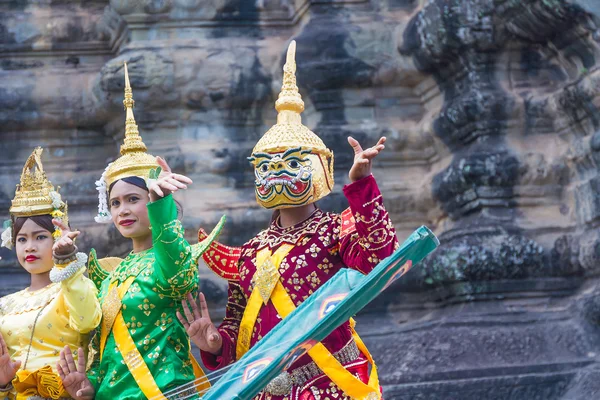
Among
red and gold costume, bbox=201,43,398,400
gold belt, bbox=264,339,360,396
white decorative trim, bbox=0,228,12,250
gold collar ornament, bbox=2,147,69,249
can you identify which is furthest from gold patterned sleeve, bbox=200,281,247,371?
white decorative trim, bbox=0,228,12,250

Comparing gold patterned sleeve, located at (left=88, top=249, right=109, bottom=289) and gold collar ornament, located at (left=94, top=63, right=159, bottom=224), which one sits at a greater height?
gold collar ornament, located at (left=94, top=63, right=159, bottom=224)

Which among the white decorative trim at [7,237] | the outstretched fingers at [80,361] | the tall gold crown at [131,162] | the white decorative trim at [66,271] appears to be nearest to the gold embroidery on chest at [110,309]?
the outstretched fingers at [80,361]

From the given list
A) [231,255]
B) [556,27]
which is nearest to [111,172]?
[231,255]

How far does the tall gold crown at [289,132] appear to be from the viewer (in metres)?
5.04

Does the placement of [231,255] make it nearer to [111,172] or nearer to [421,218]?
[111,172]

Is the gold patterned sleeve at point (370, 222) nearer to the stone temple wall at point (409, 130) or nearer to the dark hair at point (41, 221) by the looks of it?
the dark hair at point (41, 221)

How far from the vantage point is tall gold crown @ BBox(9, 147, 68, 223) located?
550 centimetres

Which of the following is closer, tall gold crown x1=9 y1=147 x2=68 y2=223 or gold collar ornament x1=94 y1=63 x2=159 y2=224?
gold collar ornament x1=94 y1=63 x2=159 y2=224

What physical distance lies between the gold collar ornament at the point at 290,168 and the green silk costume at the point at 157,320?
0.40m

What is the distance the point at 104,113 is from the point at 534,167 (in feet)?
9.14

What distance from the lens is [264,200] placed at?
4980 millimetres

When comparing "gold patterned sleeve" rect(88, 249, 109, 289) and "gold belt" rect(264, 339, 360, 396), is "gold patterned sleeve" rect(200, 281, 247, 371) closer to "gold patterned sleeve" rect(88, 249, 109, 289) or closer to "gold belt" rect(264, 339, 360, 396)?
"gold belt" rect(264, 339, 360, 396)

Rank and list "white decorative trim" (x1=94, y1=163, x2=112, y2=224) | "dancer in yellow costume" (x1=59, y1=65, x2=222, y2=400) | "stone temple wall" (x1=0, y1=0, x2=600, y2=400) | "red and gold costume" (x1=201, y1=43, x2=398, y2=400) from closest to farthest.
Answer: "red and gold costume" (x1=201, y1=43, x2=398, y2=400) < "dancer in yellow costume" (x1=59, y1=65, x2=222, y2=400) < "white decorative trim" (x1=94, y1=163, x2=112, y2=224) < "stone temple wall" (x1=0, y1=0, x2=600, y2=400)

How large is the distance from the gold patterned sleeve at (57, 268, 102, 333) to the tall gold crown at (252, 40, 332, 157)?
899 millimetres
